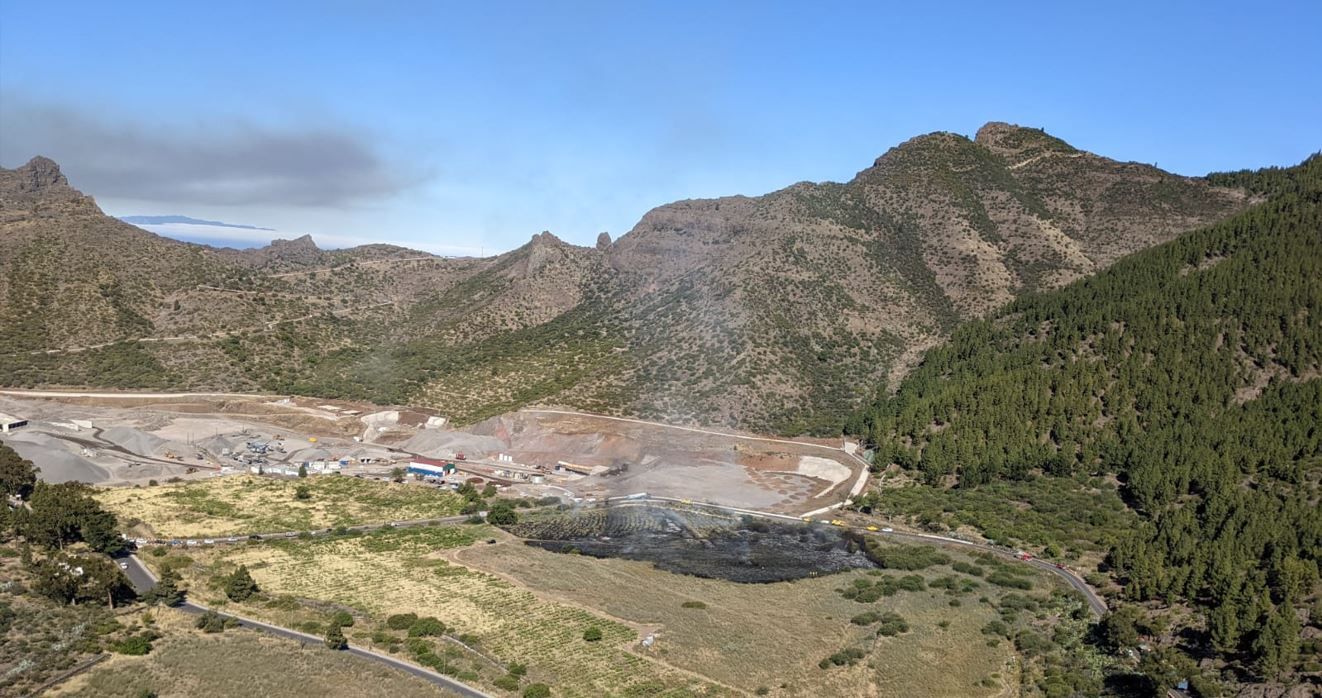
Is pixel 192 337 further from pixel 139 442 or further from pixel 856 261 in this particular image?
pixel 856 261

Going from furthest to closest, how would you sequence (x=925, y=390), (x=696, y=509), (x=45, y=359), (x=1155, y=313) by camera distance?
(x=45, y=359)
(x=925, y=390)
(x=1155, y=313)
(x=696, y=509)

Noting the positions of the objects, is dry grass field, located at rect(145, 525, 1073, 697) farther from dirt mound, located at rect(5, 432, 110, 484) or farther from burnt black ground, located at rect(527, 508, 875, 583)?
dirt mound, located at rect(5, 432, 110, 484)

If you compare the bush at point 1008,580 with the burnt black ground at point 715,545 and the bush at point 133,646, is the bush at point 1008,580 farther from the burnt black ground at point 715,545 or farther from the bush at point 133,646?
the bush at point 133,646

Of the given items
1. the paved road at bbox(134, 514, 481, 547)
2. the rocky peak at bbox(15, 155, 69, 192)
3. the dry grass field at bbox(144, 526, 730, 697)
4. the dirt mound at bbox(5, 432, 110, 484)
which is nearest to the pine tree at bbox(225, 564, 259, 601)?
the dry grass field at bbox(144, 526, 730, 697)

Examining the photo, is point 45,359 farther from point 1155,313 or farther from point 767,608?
point 1155,313

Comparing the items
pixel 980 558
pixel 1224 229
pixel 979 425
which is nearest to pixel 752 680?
pixel 980 558

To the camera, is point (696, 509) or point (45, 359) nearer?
point (696, 509)

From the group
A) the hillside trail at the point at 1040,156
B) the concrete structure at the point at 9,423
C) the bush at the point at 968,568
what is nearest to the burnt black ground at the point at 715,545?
the bush at the point at 968,568
